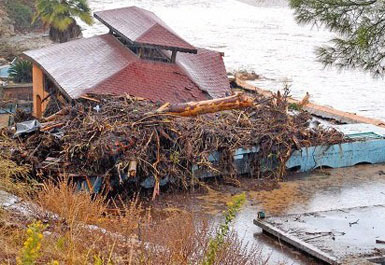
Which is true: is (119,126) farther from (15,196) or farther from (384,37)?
(384,37)

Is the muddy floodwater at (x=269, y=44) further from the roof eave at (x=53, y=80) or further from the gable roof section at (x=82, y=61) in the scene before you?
the roof eave at (x=53, y=80)

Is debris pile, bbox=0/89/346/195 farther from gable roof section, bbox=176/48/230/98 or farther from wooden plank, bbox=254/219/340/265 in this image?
wooden plank, bbox=254/219/340/265

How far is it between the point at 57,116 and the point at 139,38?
3.04m

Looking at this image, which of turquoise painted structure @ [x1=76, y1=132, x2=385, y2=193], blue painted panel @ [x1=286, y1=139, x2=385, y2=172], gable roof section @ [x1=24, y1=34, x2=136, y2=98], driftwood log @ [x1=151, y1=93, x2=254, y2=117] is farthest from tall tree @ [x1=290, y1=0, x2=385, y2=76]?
gable roof section @ [x1=24, y1=34, x2=136, y2=98]

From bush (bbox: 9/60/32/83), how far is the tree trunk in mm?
3966

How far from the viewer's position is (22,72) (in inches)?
938

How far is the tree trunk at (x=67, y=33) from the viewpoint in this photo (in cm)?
2767

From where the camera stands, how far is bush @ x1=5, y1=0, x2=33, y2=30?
38.2 m

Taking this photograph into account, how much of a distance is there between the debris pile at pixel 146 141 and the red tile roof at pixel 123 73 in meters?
0.75

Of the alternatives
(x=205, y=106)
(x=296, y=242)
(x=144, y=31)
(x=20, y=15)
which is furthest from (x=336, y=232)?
(x=20, y=15)

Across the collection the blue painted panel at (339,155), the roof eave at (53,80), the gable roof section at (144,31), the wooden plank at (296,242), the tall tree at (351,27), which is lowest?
the blue painted panel at (339,155)

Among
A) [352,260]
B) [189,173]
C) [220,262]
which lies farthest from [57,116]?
[220,262]

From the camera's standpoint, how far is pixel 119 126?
1392 centimetres

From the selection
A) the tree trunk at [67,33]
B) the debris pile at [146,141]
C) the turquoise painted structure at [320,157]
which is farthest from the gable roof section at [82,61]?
the tree trunk at [67,33]
